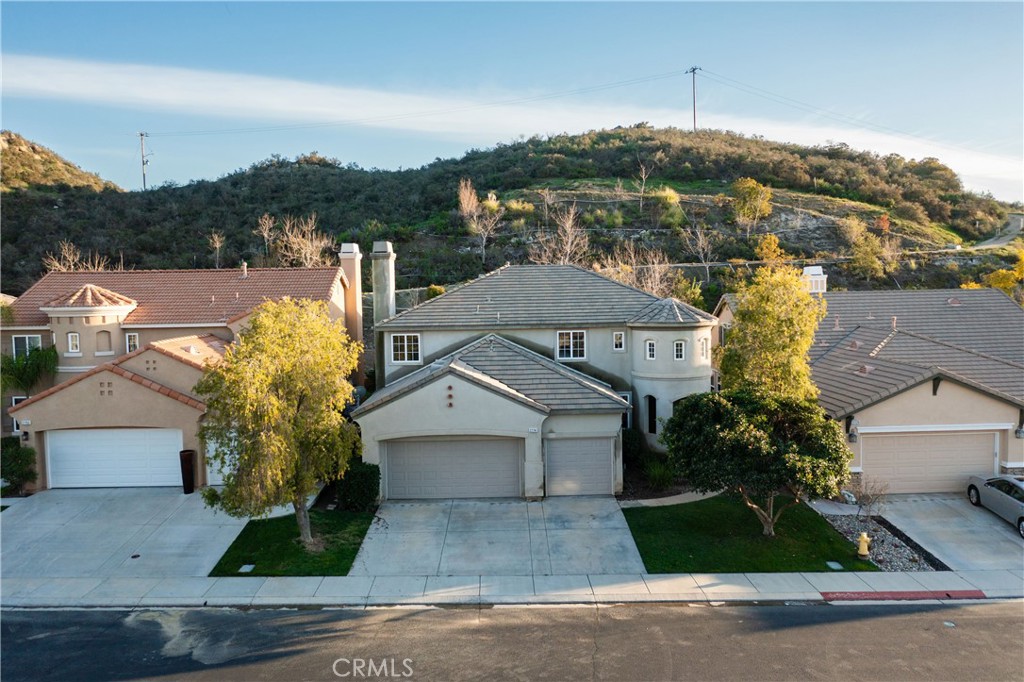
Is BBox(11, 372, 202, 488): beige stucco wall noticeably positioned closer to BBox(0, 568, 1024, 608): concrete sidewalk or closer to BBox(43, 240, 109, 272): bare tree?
BBox(0, 568, 1024, 608): concrete sidewalk

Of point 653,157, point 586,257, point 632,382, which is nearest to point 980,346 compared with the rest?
point 632,382

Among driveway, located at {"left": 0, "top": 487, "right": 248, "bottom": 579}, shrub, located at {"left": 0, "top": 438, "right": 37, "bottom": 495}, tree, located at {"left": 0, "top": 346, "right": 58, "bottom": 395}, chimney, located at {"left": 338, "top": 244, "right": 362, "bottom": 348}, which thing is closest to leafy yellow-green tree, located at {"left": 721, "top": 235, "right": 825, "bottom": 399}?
driveway, located at {"left": 0, "top": 487, "right": 248, "bottom": 579}

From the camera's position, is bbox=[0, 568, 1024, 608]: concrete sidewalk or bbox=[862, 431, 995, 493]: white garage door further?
bbox=[862, 431, 995, 493]: white garage door

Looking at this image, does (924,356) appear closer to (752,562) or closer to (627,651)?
(752,562)

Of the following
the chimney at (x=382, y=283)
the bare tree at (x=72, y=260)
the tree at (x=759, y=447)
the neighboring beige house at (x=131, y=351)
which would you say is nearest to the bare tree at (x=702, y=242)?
the neighboring beige house at (x=131, y=351)

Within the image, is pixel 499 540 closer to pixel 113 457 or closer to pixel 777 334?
pixel 777 334

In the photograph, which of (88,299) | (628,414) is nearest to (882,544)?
(628,414)
